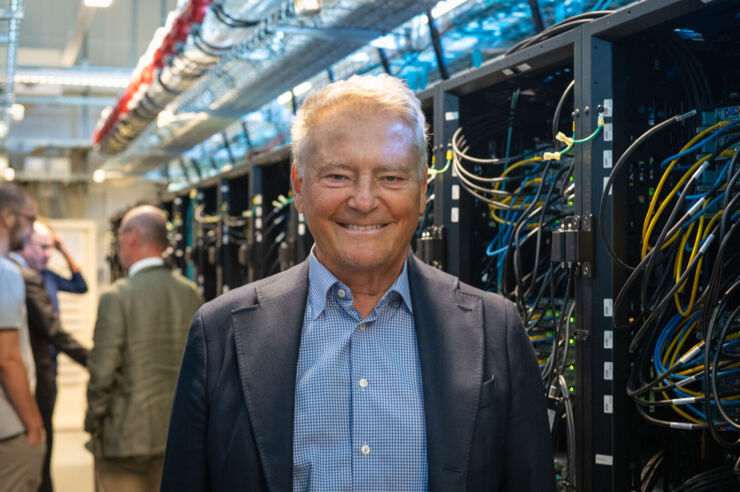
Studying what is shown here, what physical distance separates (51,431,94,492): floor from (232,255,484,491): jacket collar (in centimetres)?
405

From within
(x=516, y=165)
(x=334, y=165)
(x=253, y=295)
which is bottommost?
(x=253, y=295)

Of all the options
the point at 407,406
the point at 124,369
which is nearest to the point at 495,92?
the point at 407,406

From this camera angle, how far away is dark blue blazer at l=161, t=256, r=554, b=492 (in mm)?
1303

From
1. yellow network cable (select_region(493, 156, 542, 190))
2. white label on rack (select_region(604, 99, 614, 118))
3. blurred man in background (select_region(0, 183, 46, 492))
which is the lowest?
blurred man in background (select_region(0, 183, 46, 492))

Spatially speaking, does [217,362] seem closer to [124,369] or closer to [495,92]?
[495,92]

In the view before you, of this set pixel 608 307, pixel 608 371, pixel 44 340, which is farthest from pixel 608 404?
pixel 44 340

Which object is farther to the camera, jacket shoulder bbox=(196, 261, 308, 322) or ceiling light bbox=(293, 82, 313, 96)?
ceiling light bbox=(293, 82, 313, 96)

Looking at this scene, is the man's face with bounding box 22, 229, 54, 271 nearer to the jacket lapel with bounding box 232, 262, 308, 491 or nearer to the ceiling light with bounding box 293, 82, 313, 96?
the ceiling light with bounding box 293, 82, 313, 96

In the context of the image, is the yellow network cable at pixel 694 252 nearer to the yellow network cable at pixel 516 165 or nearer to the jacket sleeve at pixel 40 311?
the yellow network cable at pixel 516 165

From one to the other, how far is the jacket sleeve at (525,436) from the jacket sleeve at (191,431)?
0.51m

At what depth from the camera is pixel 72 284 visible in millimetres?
6008

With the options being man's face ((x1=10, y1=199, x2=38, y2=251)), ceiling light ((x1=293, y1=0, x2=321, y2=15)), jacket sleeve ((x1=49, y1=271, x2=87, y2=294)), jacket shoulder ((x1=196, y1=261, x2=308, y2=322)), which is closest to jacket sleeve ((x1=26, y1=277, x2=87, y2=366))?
man's face ((x1=10, y1=199, x2=38, y2=251))

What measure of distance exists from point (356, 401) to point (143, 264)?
2.50m

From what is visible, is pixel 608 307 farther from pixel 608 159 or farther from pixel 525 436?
pixel 525 436
